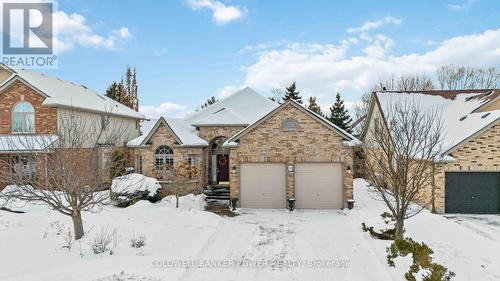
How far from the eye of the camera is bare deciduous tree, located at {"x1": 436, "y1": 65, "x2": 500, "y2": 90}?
36.1m

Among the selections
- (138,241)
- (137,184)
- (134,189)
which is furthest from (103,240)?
(137,184)

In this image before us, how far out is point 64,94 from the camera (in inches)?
813

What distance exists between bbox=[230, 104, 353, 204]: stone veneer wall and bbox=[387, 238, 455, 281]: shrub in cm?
753

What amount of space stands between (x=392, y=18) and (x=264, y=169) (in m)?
10.1

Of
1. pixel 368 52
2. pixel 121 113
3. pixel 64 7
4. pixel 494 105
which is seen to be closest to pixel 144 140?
pixel 121 113

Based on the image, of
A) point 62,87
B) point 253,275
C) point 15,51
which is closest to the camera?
point 253,275

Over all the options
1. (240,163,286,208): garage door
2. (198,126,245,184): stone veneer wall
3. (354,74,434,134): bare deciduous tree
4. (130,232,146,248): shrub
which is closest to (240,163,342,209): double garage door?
(240,163,286,208): garage door

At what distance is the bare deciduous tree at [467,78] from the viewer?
36094 mm

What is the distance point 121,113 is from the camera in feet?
79.9

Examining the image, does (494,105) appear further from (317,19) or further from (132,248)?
(132,248)

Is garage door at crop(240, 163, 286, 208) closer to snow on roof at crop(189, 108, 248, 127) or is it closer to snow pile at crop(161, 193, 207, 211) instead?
snow pile at crop(161, 193, 207, 211)

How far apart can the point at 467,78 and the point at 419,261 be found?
39.0 metres

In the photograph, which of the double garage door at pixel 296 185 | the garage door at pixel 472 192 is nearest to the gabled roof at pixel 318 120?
the double garage door at pixel 296 185

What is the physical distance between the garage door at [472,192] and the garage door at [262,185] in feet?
27.7
